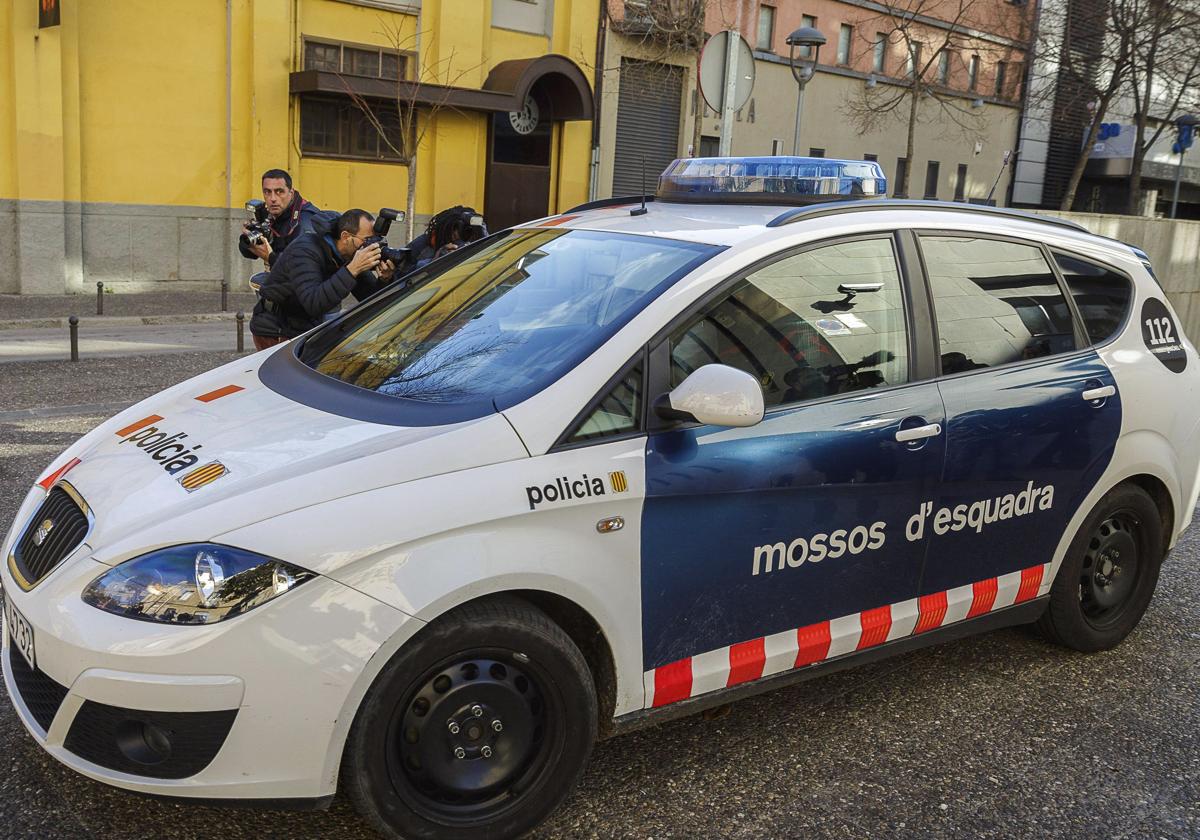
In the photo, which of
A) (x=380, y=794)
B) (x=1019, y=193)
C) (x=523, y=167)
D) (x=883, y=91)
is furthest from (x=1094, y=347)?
(x=1019, y=193)

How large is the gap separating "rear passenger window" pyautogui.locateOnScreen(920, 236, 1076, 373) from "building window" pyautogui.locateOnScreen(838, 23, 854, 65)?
27.8m

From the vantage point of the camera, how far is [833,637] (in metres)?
3.70

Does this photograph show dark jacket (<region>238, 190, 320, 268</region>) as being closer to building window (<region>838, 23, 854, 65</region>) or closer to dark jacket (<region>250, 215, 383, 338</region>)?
dark jacket (<region>250, 215, 383, 338</region>)

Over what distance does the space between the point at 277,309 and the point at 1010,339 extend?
13.8ft

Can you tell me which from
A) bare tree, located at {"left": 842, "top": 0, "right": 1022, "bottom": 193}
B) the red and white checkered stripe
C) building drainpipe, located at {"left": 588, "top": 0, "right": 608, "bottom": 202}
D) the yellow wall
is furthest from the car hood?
bare tree, located at {"left": 842, "top": 0, "right": 1022, "bottom": 193}

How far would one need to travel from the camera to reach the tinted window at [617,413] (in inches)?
124

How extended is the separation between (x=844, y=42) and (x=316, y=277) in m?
26.8

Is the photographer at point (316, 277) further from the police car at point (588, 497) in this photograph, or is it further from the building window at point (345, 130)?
the building window at point (345, 130)

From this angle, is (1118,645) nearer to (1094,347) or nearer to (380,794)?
(1094,347)

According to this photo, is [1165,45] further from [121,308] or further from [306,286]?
[306,286]

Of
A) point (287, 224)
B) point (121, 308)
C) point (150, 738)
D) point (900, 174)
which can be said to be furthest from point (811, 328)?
point (900, 174)

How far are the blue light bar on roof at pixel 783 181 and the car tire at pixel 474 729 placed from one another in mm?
1933

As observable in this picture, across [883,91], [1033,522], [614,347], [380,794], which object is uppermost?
[883,91]

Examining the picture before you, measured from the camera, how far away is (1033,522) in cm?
416
